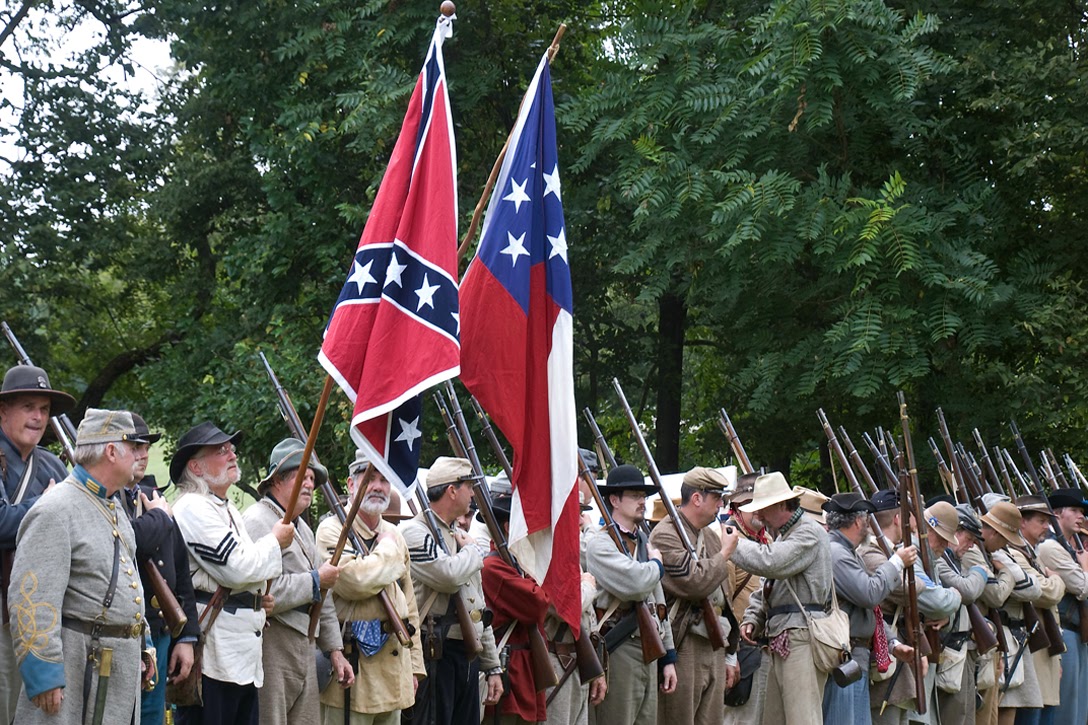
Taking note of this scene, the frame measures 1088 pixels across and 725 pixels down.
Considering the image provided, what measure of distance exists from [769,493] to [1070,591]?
187 inches

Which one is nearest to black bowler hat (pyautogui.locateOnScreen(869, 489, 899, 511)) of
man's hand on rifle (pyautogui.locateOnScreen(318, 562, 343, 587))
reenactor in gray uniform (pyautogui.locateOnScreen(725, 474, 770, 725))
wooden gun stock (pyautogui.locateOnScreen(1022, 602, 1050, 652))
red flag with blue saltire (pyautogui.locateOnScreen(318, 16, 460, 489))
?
reenactor in gray uniform (pyautogui.locateOnScreen(725, 474, 770, 725))

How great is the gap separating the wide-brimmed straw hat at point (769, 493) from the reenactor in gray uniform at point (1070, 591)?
172 inches

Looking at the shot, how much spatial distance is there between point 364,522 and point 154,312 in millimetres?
17705

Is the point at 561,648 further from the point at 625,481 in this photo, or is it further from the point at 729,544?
the point at 729,544

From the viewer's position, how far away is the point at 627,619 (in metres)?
9.46

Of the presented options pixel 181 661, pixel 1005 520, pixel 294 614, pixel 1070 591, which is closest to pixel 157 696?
pixel 181 661

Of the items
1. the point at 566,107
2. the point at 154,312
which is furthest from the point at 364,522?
the point at 154,312

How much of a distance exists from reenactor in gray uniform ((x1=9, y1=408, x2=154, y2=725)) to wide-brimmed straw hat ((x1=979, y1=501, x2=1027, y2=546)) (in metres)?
8.13

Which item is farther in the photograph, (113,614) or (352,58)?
(352,58)

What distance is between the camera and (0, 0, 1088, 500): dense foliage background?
1616 centimetres

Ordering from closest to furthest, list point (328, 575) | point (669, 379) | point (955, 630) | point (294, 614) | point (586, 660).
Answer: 1. point (328, 575)
2. point (294, 614)
3. point (586, 660)
4. point (955, 630)
5. point (669, 379)

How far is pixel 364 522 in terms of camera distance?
8414 millimetres

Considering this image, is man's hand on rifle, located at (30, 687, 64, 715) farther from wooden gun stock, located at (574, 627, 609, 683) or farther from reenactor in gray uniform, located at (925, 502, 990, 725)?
reenactor in gray uniform, located at (925, 502, 990, 725)

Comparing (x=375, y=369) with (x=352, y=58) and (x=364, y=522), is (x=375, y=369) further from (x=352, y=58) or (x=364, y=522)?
(x=352, y=58)
